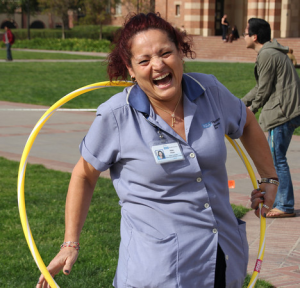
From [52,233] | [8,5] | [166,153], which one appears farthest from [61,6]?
[166,153]

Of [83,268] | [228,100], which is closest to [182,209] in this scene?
[228,100]

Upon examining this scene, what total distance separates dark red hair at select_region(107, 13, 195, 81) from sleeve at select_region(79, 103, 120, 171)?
32 cm

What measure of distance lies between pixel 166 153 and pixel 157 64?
42 cm

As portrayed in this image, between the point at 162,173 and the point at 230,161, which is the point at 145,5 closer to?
the point at 230,161

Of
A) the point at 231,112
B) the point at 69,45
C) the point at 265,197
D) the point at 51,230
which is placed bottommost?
the point at 69,45

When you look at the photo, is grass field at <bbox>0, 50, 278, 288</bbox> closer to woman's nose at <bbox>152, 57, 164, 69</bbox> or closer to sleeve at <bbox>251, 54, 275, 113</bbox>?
woman's nose at <bbox>152, 57, 164, 69</bbox>

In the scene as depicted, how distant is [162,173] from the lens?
2609mm

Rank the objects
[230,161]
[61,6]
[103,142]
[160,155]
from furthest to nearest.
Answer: [61,6], [230,161], [103,142], [160,155]

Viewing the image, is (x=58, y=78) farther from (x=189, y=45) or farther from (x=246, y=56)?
(x=189, y=45)

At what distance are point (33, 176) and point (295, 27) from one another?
142ft

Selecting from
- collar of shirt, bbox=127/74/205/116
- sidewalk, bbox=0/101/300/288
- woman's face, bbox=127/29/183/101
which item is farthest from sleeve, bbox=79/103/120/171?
sidewalk, bbox=0/101/300/288

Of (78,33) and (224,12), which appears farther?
(78,33)

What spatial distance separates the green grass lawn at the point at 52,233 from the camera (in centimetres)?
486

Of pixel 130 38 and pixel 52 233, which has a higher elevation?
pixel 130 38
